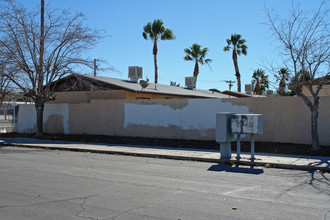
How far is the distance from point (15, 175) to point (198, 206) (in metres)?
5.43

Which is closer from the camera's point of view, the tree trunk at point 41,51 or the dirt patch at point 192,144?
the dirt patch at point 192,144

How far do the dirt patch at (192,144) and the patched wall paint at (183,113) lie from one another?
861 mm

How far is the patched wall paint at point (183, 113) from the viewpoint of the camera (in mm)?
16347

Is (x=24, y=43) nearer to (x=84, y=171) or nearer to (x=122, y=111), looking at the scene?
(x=122, y=111)

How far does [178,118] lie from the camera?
17.4 meters

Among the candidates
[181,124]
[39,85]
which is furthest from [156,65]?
[181,124]

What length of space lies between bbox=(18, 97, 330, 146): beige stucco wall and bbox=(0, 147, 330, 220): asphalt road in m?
4.87

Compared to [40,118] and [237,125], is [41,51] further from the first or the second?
[237,125]

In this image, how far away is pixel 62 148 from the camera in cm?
1623

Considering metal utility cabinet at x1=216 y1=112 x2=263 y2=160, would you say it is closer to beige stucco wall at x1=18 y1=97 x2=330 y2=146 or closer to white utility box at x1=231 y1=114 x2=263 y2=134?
white utility box at x1=231 y1=114 x2=263 y2=134

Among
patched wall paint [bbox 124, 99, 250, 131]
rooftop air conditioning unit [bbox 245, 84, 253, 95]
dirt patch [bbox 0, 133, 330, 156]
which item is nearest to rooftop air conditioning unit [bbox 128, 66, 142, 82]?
patched wall paint [bbox 124, 99, 250, 131]

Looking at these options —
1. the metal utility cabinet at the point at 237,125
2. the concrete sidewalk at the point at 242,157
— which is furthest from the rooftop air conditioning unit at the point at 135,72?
the metal utility cabinet at the point at 237,125

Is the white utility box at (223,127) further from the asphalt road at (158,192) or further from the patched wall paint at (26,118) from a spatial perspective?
the patched wall paint at (26,118)

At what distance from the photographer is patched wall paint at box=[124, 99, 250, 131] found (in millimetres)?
16347
